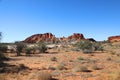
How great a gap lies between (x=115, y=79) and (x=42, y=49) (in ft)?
106

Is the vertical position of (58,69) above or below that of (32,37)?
below

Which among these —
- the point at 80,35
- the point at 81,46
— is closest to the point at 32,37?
the point at 80,35

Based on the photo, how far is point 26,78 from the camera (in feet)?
46.8

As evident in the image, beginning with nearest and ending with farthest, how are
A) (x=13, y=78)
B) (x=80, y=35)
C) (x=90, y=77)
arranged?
1. (x=13, y=78)
2. (x=90, y=77)
3. (x=80, y=35)

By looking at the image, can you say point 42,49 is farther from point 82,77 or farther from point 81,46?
point 82,77

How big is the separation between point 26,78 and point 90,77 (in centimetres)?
449

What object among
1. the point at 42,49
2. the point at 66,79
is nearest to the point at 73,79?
the point at 66,79

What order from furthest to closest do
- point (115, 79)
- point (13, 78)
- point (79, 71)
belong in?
point (79, 71), point (13, 78), point (115, 79)

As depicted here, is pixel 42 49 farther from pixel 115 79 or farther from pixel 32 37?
pixel 32 37

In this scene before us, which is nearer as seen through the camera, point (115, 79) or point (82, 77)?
point (115, 79)

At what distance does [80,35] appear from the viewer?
173m

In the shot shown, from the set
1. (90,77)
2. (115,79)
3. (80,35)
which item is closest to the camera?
(115,79)

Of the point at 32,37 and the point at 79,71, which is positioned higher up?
the point at 32,37

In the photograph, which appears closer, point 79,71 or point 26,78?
point 26,78
